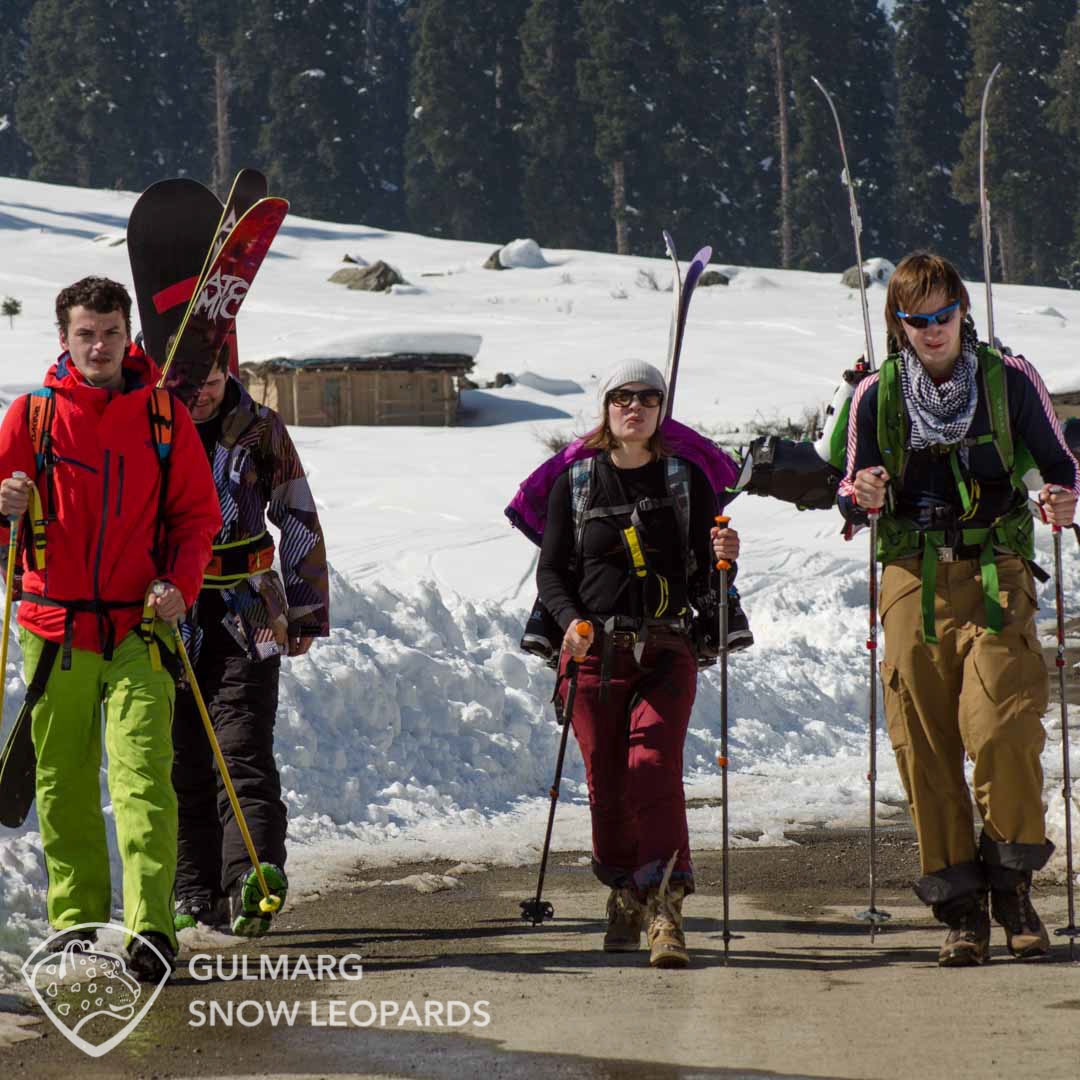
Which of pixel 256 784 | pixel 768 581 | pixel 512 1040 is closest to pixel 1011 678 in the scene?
pixel 512 1040

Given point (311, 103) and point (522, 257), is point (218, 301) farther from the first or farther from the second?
point (311, 103)

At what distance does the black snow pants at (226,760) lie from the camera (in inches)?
224

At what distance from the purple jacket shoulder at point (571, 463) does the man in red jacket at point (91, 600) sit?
3.86 ft

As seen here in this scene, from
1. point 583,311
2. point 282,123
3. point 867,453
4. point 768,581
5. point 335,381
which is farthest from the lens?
point 282,123

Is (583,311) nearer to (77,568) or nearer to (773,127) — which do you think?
(773,127)

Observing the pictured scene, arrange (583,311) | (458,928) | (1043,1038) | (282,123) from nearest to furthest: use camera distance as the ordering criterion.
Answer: (1043,1038) → (458,928) → (583,311) → (282,123)

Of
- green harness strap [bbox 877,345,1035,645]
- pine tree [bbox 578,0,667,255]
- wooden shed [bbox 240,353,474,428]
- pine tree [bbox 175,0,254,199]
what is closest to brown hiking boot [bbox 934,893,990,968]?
green harness strap [bbox 877,345,1035,645]

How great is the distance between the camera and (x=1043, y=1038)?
13.7 feet

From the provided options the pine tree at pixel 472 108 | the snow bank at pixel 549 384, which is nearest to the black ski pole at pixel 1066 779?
the snow bank at pixel 549 384

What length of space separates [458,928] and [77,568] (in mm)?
1639

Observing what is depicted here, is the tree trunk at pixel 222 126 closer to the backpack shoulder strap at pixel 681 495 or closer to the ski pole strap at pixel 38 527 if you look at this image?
the backpack shoulder strap at pixel 681 495

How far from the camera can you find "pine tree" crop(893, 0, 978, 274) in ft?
213

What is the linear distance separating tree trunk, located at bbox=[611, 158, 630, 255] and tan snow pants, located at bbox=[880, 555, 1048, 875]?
5947 cm

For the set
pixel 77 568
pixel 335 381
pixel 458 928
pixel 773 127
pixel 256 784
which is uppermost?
pixel 773 127
